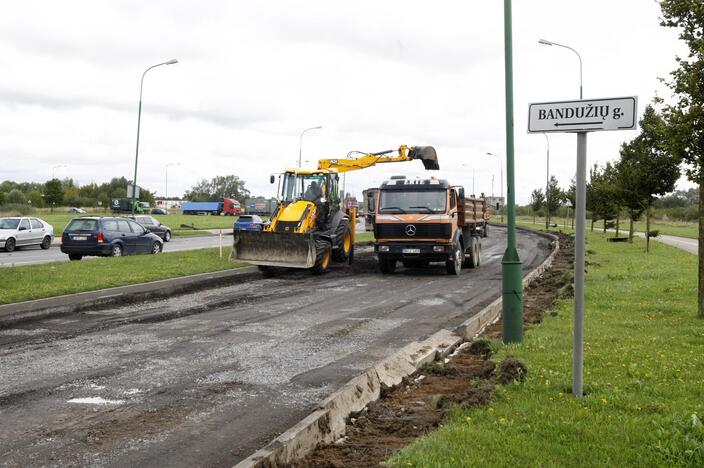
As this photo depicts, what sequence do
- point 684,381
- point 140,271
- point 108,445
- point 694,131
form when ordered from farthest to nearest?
point 140,271, point 694,131, point 684,381, point 108,445

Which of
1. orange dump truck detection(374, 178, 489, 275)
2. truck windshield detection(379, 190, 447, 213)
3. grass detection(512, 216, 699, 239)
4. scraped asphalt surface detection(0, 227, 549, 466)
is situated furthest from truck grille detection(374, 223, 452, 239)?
grass detection(512, 216, 699, 239)

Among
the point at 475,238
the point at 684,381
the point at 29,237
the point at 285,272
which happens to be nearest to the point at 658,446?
the point at 684,381

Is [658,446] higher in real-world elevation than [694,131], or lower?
lower

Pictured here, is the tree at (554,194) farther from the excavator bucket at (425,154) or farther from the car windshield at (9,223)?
the car windshield at (9,223)

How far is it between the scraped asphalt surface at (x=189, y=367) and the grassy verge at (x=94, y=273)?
1.26 metres

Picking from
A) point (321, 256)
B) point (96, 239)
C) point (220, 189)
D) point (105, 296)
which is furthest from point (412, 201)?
point (220, 189)

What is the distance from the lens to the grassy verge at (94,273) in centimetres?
1288

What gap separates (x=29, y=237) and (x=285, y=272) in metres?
15.7

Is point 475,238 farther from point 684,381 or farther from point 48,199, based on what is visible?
point 48,199

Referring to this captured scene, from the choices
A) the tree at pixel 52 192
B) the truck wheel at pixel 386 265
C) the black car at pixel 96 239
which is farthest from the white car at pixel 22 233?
the tree at pixel 52 192

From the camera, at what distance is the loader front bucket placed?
18188 millimetres

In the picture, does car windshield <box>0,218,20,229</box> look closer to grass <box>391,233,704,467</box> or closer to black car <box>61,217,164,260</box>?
black car <box>61,217,164,260</box>

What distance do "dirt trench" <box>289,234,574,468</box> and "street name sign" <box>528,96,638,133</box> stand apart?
2491mm

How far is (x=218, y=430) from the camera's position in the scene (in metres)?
5.57
